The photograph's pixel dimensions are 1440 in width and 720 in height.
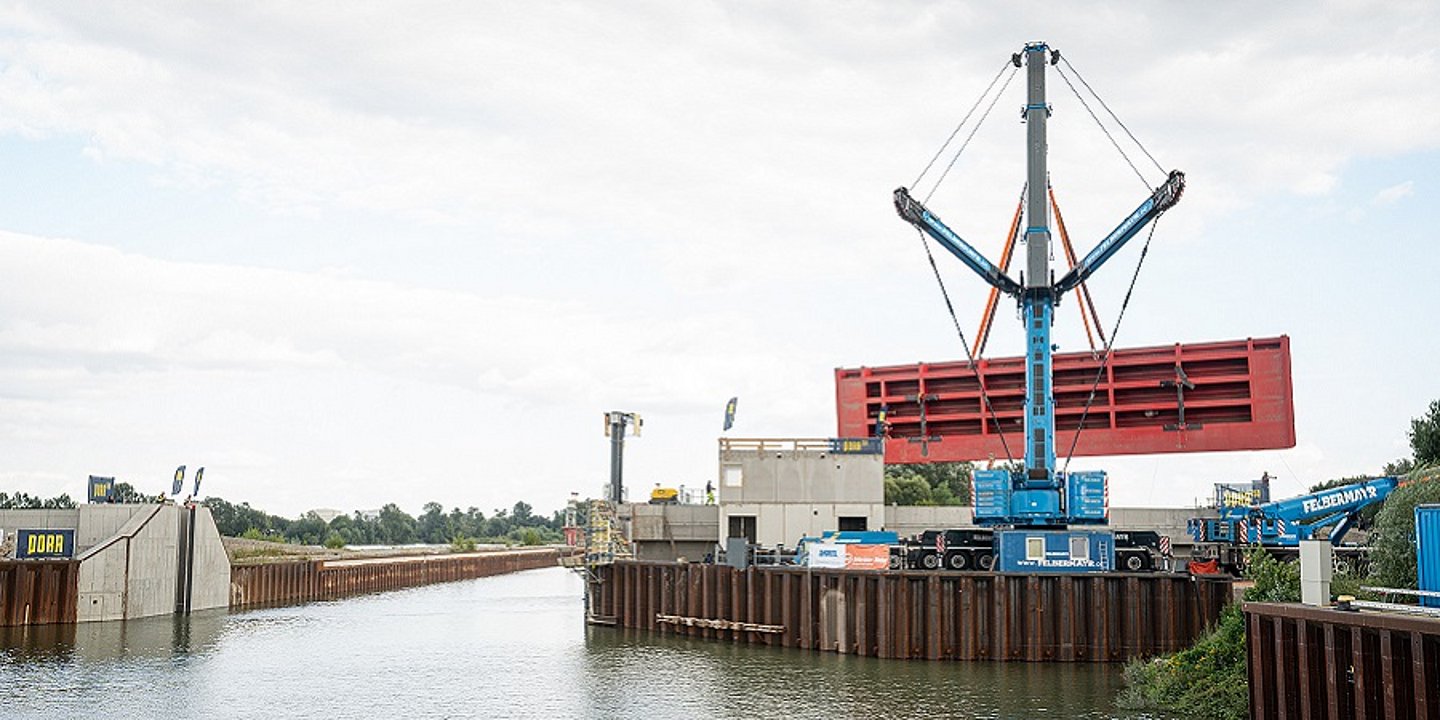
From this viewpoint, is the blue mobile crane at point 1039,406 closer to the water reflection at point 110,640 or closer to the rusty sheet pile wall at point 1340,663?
the rusty sheet pile wall at point 1340,663

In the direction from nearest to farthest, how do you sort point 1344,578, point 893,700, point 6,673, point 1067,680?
1. point 1344,578
2. point 893,700
3. point 1067,680
4. point 6,673

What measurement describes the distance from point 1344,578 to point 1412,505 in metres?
2.71

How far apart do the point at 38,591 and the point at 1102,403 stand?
4504 cm

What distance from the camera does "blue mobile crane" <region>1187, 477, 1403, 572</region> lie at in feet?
141

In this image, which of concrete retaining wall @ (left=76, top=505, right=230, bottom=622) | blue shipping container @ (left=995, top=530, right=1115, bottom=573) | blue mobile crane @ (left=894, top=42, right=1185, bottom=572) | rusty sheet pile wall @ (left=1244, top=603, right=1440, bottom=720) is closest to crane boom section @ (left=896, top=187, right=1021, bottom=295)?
blue mobile crane @ (left=894, top=42, right=1185, bottom=572)

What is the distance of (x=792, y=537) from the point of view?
52.8 meters

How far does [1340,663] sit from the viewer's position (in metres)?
21.2

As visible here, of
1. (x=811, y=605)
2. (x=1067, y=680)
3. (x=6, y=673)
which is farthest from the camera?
(x=811, y=605)

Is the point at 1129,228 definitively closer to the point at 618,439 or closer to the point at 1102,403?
the point at 1102,403

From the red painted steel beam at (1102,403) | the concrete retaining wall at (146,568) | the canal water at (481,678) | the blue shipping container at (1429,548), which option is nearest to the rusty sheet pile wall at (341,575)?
the concrete retaining wall at (146,568)

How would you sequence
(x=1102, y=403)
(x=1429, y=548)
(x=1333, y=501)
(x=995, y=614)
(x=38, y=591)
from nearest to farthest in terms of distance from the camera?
1. (x=1429, y=548)
2. (x=995, y=614)
3. (x=1333, y=501)
4. (x=38, y=591)
5. (x=1102, y=403)

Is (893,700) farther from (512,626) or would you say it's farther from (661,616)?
(512,626)

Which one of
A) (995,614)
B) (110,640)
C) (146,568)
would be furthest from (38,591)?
(995,614)

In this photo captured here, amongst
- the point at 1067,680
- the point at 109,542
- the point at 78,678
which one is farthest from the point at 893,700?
the point at 109,542
